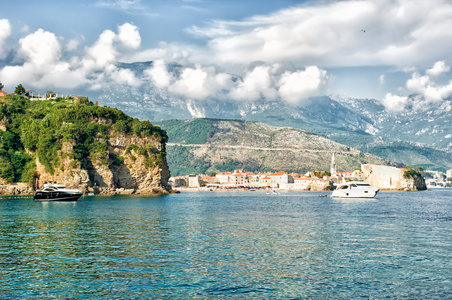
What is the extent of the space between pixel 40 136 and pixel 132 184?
82.6 ft

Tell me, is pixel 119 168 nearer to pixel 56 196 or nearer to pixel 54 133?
pixel 54 133

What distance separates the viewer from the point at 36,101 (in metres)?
133

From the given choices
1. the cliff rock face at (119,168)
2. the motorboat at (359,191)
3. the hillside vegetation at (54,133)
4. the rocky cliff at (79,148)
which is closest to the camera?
Answer: the cliff rock face at (119,168)

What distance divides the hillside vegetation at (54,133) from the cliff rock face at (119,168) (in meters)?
0.68

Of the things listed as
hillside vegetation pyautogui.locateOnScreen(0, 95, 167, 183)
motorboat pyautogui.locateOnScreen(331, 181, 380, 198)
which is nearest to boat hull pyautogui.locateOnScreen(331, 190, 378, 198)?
motorboat pyautogui.locateOnScreen(331, 181, 380, 198)

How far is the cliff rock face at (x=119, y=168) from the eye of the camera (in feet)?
348

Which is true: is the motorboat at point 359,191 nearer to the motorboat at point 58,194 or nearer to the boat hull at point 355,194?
the boat hull at point 355,194

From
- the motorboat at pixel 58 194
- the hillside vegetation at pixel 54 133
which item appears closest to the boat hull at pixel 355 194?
the hillside vegetation at pixel 54 133

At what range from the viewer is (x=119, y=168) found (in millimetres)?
118312

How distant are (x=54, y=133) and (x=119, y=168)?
18.1 metres

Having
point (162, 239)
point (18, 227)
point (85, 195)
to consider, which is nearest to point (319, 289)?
point (162, 239)

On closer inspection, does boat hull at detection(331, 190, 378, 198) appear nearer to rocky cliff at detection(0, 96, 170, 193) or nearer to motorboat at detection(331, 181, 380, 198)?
motorboat at detection(331, 181, 380, 198)

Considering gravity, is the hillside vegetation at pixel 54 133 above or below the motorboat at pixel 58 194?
above

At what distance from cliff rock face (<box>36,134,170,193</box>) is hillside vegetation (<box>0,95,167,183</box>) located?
26.6 inches
